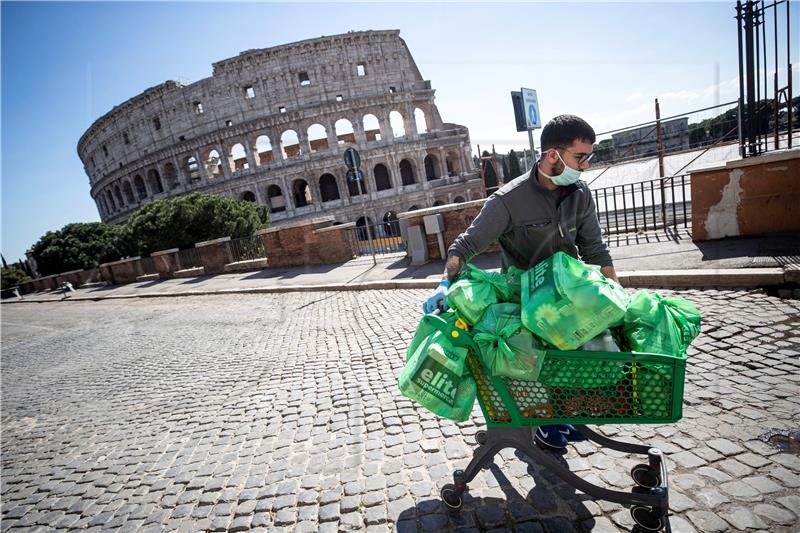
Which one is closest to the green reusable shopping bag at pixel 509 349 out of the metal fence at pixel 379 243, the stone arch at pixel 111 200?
the metal fence at pixel 379 243

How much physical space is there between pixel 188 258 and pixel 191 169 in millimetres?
26657

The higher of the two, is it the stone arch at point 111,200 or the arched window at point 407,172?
the stone arch at point 111,200

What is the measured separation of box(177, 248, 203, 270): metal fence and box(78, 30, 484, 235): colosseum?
671 inches

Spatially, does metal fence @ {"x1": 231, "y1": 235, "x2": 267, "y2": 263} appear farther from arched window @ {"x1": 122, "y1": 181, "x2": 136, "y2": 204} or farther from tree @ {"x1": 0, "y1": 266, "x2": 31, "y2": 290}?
arched window @ {"x1": 122, "y1": 181, "x2": 136, "y2": 204}

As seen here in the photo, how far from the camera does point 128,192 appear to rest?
41.5 metres

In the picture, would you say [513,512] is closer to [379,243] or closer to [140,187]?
[379,243]

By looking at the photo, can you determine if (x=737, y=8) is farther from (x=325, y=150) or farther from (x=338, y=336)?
(x=325, y=150)

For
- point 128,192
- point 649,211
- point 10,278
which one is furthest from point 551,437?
point 128,192

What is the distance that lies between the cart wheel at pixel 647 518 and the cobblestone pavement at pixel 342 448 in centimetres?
7

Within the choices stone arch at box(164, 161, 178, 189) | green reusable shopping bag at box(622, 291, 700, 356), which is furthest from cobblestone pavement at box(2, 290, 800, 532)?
stone arch at box(164, 161, 178, 189)

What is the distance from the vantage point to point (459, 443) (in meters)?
2.56

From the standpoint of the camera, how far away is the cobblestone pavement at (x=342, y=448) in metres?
1.94

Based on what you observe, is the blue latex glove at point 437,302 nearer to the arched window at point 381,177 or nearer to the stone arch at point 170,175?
the arched window at point 381,177

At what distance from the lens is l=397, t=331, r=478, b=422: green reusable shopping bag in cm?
164
